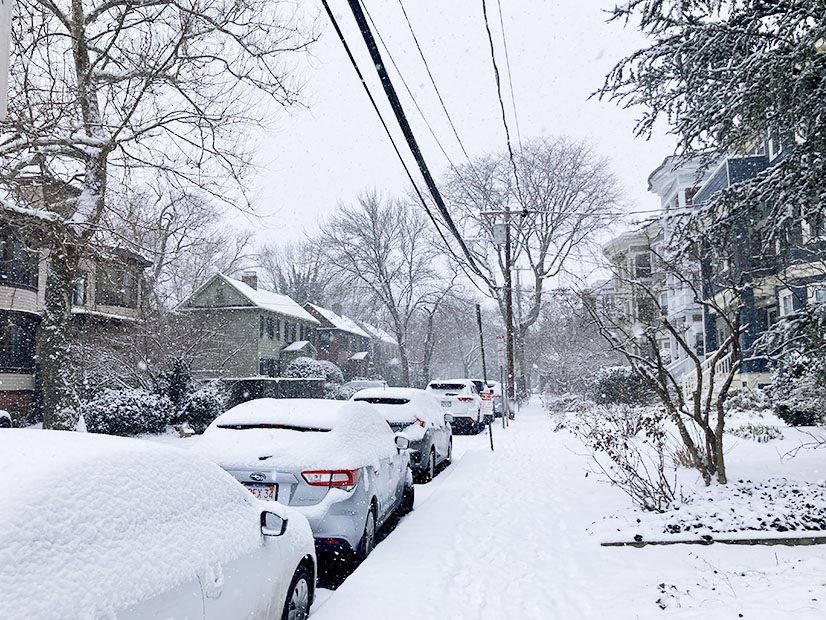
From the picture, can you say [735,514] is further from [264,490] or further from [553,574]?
[264,490]

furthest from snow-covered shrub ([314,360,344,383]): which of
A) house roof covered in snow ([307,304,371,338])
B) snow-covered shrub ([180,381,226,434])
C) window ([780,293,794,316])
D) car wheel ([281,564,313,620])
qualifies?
car wheel ([281,564,313,620])

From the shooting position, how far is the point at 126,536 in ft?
8.78

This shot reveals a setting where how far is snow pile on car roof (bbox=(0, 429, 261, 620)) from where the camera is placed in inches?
86.9

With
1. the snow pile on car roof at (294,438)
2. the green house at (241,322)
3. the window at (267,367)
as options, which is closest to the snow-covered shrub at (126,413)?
the snow pile on car roof at (294,438)

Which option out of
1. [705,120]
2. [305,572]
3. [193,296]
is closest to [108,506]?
[305,572]

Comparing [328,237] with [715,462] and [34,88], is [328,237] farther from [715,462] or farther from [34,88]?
[715,462]

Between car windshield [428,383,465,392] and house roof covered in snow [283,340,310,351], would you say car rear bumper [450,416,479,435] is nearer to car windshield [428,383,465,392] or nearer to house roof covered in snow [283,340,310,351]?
car windshield [428,383,465,392]

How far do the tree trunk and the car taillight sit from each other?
35.1 ft

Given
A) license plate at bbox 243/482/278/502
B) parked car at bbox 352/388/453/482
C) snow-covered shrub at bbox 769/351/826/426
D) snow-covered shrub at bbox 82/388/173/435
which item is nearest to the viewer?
license plate at bbox 243/482/278/502

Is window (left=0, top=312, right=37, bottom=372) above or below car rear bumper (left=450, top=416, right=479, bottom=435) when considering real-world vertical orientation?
above

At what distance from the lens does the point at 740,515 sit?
656cm

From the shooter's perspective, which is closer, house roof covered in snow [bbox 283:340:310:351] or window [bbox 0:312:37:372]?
window [bbox 0:312:37:372]

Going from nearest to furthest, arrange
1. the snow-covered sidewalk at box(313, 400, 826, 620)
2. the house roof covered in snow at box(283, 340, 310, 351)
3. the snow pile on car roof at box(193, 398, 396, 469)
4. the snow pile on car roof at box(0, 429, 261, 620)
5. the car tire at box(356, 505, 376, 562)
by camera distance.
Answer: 1. the snow pile on car roof at box(0, 429, 261, 620)
2. the snow-covered sidewalk at box(313, 400, 826, 620)
3. the snow pile on car roof at box(193, 398, 396, 469)
4. the car tire at box(356, 505, 376, 562)
5. the house roof covered in snow at box(283, 340, 310, 351)

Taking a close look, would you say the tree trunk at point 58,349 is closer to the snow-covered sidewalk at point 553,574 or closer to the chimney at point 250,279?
the snow-covered sidewalk at point 553,574
